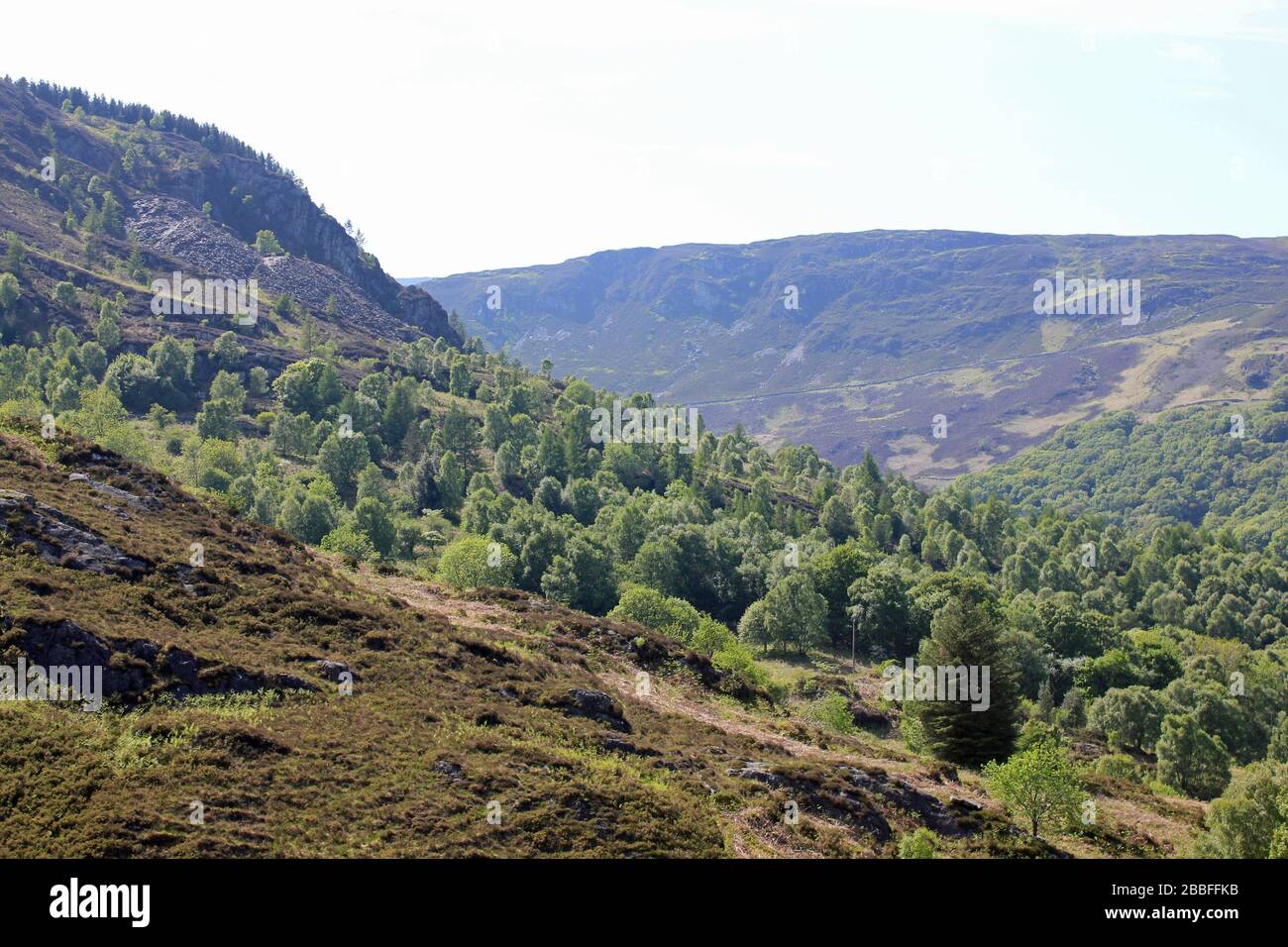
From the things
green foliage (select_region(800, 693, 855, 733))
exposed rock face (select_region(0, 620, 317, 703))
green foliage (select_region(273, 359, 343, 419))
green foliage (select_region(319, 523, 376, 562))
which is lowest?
green foliage (select_region(800, 693, 855, 733))

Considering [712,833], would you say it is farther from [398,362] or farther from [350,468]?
[398,362]

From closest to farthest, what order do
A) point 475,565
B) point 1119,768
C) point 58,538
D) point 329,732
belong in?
point 329,732, point 58,538, point 1119,768, point 475,565

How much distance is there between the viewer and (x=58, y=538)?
36812mm

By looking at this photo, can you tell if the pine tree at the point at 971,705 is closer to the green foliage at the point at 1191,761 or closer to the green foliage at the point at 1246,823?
the green foliage at the point at 1246,823

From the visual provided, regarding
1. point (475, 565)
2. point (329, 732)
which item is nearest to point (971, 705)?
point (329, 732)

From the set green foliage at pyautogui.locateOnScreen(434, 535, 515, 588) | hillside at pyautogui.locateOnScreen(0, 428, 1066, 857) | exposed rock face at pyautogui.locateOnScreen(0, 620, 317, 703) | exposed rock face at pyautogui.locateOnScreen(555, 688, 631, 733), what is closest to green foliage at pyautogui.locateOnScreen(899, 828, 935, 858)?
hillside at pyautogui.locateOnScreen(0, 428, 1066, 857)

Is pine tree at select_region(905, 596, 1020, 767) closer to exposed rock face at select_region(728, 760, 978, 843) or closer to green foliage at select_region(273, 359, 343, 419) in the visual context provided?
exposed rock face at select_region(728, 760, 978, 843)

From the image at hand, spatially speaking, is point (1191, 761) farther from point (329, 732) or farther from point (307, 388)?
point (307, 388)

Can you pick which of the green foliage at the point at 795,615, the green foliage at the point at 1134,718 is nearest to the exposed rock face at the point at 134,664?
the green foliage at the point at 795,615

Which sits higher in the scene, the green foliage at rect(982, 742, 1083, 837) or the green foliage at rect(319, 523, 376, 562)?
the green foliage at rect(319, 523, 376, 562)

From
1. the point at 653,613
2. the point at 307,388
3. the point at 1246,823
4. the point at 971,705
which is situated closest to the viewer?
the point at 1246,823

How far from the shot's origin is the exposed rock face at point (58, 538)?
35.9 metres

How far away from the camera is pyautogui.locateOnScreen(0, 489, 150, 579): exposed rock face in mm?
35938
